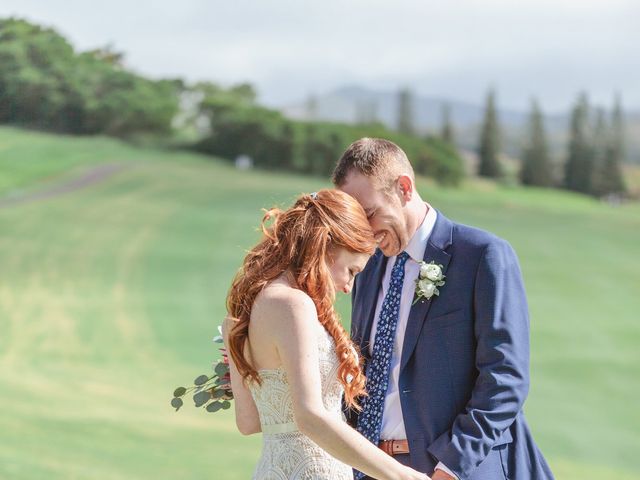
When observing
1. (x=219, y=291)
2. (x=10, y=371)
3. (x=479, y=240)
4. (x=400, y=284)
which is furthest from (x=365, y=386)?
(x=219, y=291)

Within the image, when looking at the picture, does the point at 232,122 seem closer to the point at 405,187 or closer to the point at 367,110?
the point at 367,110

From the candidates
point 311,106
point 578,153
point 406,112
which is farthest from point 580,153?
point 311,106

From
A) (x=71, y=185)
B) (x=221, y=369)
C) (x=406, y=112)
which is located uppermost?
(x=221, y=369)

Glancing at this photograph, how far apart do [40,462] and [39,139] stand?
49.7ft

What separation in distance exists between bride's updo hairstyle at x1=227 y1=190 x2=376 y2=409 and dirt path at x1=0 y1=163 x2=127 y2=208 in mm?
20683

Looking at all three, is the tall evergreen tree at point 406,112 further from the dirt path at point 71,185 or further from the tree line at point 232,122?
the dirt path at point 71,185

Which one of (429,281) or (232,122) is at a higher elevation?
(429,281)

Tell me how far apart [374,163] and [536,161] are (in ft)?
116

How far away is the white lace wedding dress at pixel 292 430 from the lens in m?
3.13

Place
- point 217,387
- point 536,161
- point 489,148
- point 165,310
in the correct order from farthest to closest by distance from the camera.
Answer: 1. point 489,148
2. point 536,161
3. point 165,310
4. point 217,387

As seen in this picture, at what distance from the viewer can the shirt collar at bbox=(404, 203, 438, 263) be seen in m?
3.63

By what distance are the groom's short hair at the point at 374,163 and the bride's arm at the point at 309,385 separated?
513mm

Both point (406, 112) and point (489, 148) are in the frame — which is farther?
point (406, 112)

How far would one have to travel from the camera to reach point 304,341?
9.77ft
